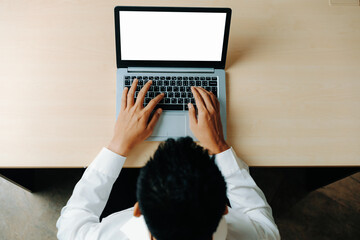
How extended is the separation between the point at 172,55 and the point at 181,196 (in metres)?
0.54

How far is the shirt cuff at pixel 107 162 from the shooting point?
31.0 inches

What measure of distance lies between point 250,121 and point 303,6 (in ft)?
1.61

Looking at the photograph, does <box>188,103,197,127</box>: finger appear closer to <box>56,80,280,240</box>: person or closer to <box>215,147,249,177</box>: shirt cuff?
<box>56,80,280,240</box>: person

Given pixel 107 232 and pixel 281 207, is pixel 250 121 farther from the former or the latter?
pixel 281 207

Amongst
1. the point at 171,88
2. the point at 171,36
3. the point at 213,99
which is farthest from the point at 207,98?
the point at 171,36

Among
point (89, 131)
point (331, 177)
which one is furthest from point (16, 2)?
point (331, 177)

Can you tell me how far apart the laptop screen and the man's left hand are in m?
0.10

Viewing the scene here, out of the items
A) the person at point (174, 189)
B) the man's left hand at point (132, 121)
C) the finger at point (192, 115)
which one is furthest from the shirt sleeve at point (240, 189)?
the man's left hand at point (132, 121)

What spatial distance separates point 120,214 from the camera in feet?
2.68

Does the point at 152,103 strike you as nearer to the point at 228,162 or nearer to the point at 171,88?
the point at 171,88

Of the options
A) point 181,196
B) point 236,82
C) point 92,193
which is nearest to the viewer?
point 181,196

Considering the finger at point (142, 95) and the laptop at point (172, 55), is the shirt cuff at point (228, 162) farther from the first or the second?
the finger at point (142, 95)

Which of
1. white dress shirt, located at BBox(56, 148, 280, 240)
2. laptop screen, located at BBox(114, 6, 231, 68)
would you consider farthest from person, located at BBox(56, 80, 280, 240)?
laptop screen, located at BBox(114, 6, 231, 68)

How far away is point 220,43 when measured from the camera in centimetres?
84
